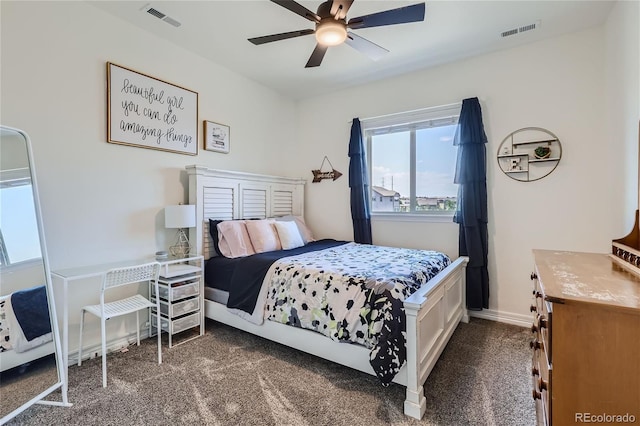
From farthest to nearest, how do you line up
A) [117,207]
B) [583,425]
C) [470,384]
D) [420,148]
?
[420,148] < [117,207] < [470,384] < [583,425]

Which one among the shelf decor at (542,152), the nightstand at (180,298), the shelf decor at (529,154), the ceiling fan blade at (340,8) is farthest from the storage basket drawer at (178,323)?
the shelf decor at (542,152)

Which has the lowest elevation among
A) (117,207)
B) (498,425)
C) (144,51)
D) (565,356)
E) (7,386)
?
(498,425)

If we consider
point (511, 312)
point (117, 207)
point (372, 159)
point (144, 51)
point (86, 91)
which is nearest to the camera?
point (86, 91)

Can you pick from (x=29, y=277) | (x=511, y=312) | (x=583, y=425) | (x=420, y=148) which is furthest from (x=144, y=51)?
(x=511, y=312)

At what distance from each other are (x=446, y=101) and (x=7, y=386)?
443cm

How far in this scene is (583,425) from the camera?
0.98 metres

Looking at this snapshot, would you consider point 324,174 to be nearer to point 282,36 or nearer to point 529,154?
point 282,36

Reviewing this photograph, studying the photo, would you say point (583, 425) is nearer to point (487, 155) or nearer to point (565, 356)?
point (565, 356)

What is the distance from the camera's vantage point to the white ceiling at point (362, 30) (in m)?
2.45

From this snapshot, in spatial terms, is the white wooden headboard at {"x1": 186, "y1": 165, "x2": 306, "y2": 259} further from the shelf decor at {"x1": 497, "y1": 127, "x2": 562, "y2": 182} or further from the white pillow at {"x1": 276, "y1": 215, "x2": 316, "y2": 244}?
the shelf decor at {"x1": 497, "y1": 127, "x2": 562, "y2": 182}

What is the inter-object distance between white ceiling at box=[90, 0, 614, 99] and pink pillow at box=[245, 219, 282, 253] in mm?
1885

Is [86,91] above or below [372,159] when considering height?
above

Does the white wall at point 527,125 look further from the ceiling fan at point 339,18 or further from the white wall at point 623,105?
the ceiling fan at point 339,18

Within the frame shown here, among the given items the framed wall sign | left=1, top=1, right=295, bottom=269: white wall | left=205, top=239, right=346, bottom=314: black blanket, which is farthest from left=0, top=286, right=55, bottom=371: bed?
the framed wall sign
